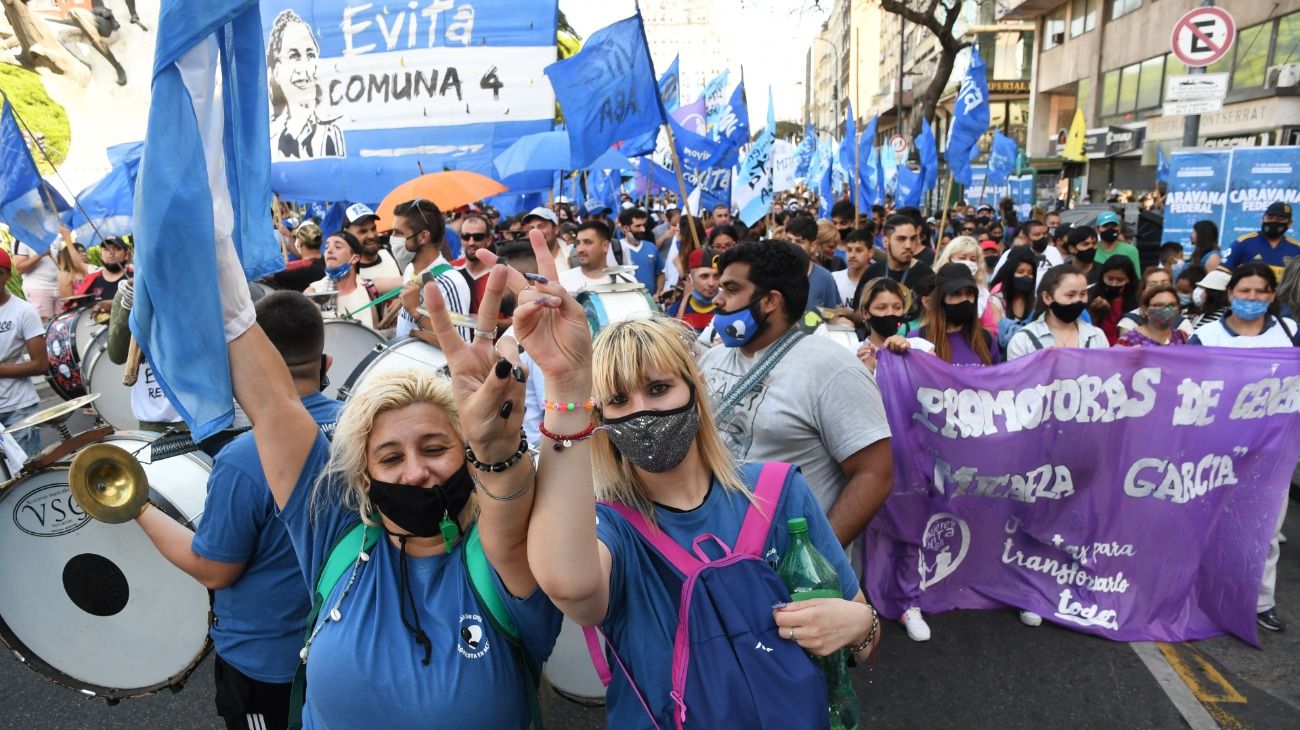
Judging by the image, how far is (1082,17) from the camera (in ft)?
105

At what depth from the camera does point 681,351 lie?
1894mm

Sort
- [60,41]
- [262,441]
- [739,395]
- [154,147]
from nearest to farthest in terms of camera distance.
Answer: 1. [154,147]
2. [262,441]
3. [739,395]
4. [60,41]

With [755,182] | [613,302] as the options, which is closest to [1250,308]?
[613,302]

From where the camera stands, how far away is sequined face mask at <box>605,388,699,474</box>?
5.90 ft

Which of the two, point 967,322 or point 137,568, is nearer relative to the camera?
point 137,568

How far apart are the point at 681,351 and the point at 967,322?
306 cm

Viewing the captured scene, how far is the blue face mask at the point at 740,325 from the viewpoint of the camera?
9.57ft

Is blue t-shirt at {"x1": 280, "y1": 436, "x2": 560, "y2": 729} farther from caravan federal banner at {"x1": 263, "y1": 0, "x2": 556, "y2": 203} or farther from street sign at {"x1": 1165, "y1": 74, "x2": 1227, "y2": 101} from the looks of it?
street sign at {"x1": 1165, "y1": 74, "x2": 1227, "y2": 101}

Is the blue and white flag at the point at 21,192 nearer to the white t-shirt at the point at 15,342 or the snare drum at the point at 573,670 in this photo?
the white t-shirt at the point at 15,342

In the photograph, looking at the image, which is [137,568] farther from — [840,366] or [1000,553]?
[1000,553]

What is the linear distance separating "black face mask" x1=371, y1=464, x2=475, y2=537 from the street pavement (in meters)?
2.02

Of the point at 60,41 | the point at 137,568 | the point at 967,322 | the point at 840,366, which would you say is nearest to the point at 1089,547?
the point at 967,322

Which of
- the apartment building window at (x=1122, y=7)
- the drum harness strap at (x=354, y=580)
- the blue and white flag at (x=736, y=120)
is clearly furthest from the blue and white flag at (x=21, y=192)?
the apartment building window at (x=1122, y=7)

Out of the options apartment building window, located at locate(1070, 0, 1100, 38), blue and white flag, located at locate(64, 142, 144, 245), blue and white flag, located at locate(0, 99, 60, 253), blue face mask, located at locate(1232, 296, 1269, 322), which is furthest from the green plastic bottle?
apartment building window, located at locate(1070, 0, 1100, 38)
